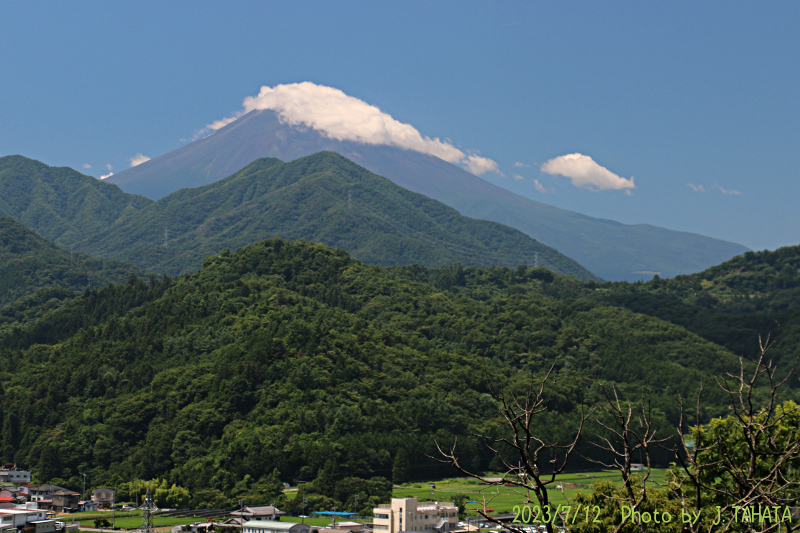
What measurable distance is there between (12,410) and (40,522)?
3318 centimetres

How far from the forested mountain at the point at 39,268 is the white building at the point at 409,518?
101m

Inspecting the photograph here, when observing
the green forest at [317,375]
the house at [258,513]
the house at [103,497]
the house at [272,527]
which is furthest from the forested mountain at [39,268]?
the house at [272,527]

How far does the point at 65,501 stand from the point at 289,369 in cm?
2364

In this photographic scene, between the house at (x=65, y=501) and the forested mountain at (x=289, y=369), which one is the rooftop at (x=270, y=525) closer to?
the forested mountain at (x=289, y=369)

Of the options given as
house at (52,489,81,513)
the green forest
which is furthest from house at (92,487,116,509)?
the green forest

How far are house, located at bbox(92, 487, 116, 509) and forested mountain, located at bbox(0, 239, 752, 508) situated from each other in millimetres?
4894

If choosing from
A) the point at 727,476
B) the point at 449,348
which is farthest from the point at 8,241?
the point at 727,476

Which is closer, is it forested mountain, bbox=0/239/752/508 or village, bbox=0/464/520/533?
village, bbox=0/464/520/533

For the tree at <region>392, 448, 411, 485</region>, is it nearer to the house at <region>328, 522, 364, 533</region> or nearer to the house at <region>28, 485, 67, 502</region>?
the house at <region>328, 522, 364, 533</region>

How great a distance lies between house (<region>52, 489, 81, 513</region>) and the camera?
56125mm

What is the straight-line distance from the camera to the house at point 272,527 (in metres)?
43.6

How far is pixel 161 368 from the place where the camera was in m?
80.8

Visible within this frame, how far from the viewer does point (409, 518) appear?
44500 mm

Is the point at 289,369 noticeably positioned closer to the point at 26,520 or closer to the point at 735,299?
the point at 26,520
